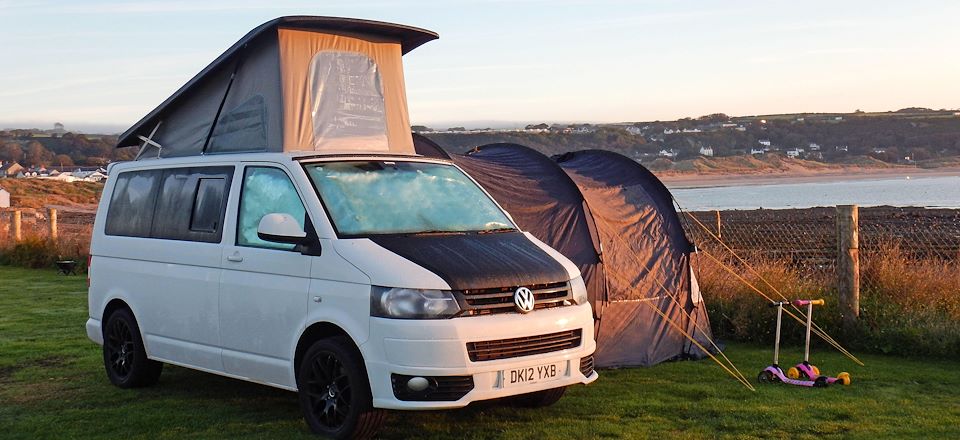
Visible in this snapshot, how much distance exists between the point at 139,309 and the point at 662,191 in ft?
18.2

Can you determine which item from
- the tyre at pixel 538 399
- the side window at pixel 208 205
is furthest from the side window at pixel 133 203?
the tyre at pixel 538 399

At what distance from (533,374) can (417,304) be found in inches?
36.1

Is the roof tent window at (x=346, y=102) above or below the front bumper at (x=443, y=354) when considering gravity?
above

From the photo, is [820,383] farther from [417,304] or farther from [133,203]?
[133,203]

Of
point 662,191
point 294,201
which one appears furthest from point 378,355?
point 662,191

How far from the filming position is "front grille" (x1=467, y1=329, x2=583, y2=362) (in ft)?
22.0

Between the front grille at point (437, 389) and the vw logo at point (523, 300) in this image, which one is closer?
the front grille at point (437, 389)

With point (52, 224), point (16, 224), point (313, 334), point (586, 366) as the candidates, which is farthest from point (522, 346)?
point (16, 224)

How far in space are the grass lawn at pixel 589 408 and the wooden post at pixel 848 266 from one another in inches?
25.6

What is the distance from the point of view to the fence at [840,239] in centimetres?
1102

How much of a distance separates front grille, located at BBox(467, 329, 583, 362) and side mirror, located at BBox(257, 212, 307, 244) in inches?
56.0

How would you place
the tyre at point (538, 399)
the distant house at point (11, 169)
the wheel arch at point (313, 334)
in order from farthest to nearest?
the distant house at point (11, 169) → the tyre at point (538, 399) → the wheel arch at point (313, 334)

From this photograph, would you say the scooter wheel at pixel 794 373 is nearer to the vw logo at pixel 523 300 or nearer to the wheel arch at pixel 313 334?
the vw logo at pixel 523 300

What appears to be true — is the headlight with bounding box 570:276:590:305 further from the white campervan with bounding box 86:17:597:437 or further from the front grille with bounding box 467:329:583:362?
the front grille with bounding box 467:329:583:362
